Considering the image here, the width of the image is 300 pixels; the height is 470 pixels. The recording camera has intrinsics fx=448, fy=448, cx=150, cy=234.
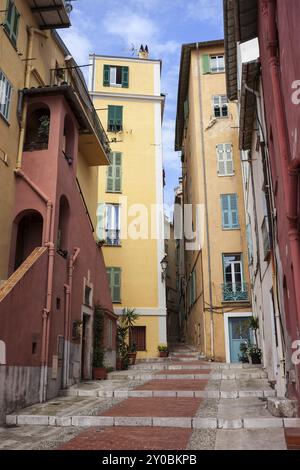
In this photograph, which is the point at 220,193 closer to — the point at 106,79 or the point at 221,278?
the point at 221,278

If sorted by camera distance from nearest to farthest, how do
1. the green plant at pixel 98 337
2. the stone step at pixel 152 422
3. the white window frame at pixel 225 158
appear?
the stone step at pixel 152 422 < the green plant at pixel 98 337 < the white window frame at pixel 225 158

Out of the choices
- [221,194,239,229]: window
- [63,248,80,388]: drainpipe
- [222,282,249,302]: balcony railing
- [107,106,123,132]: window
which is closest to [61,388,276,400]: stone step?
[63,248,80,388]: drainpipe

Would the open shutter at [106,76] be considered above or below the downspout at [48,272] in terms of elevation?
above

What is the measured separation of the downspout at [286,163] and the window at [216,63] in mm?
19102

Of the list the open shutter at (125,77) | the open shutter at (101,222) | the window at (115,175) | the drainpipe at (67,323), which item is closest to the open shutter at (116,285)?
the open shutter at (101,222)

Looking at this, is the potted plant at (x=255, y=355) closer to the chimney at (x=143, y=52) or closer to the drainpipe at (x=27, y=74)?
the drainpipe at (x=27, y=74)

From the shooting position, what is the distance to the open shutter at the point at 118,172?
2516cm

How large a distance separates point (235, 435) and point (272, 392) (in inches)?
169

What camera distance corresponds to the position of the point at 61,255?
39.9 ft

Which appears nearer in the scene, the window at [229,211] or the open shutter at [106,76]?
the window at [229,211]

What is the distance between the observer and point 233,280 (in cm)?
2180

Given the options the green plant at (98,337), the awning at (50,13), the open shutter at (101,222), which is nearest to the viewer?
the awning at (50,13)

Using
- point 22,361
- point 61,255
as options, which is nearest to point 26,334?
point 22,361

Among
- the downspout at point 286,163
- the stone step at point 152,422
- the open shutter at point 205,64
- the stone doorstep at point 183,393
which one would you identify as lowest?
the stone step at point 152,422
